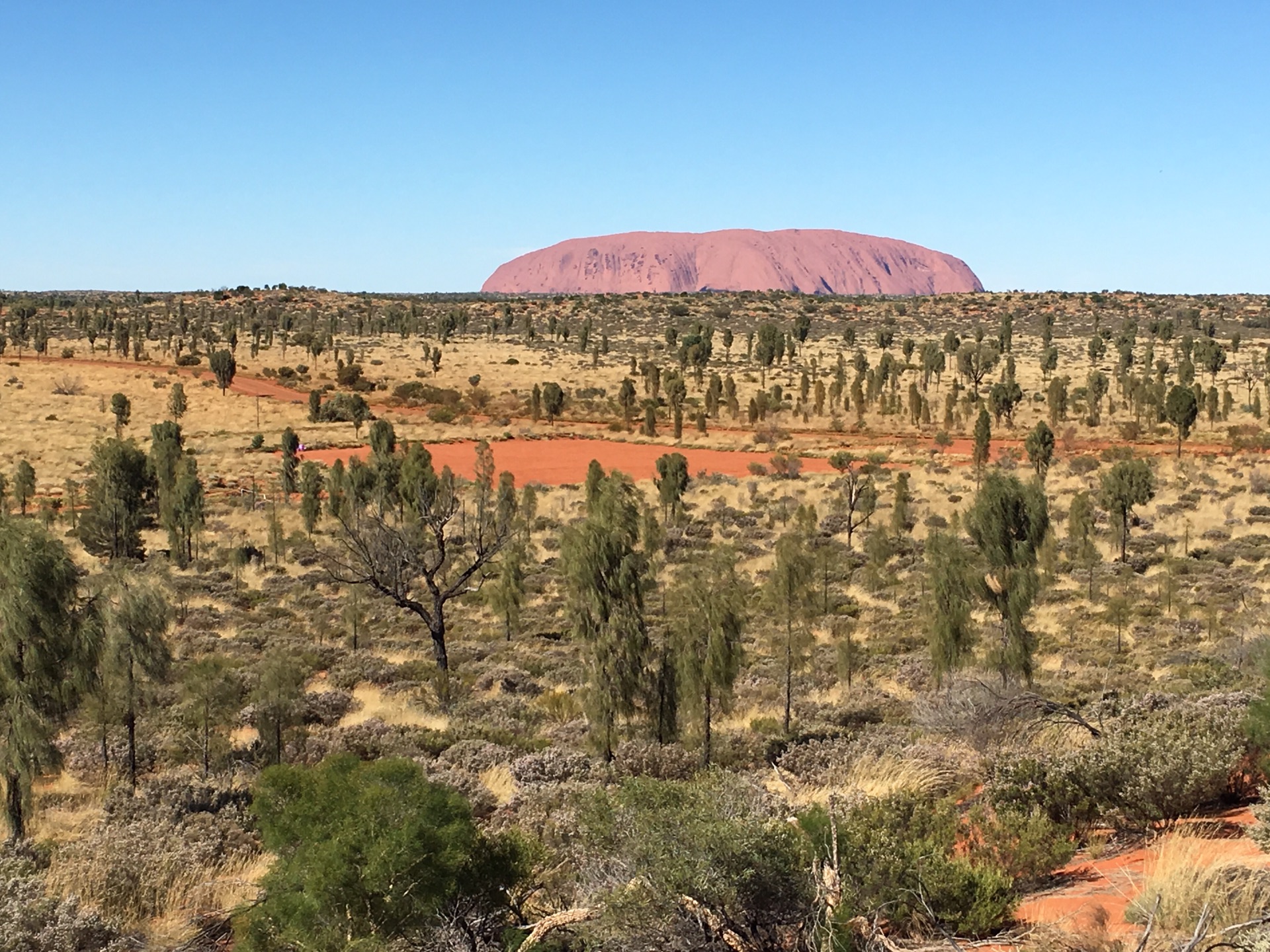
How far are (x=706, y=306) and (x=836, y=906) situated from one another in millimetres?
107941

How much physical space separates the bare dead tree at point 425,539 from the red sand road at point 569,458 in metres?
4.99

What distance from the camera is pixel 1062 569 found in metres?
24.8

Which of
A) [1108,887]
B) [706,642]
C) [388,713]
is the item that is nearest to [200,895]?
[706,642]

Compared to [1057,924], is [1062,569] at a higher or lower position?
lower

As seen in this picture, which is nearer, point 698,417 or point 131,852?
point 131,852

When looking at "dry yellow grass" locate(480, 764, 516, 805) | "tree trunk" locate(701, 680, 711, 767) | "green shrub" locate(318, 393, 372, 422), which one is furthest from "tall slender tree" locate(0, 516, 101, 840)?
"green shrub" locate(318, 393, 372, 422)

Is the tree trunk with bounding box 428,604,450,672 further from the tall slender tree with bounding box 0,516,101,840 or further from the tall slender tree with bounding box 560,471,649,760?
the tall slender tree with bounding box 0,516,101,840

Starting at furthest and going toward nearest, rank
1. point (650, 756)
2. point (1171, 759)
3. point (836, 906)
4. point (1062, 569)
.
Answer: point (1062, 569) < point (650, 756) < point (1171, 759) < point (836, 906)

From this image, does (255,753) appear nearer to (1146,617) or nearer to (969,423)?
(1146,617)

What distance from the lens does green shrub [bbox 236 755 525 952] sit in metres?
5.13

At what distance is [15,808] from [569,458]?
1452 inches

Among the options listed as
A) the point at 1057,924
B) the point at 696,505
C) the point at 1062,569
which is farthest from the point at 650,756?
the point at 696,505

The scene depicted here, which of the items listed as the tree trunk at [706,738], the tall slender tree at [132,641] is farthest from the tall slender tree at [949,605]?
the tall slender tree at [132,641]

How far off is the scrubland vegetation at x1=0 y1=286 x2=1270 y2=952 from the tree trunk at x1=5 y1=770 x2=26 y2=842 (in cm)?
6
